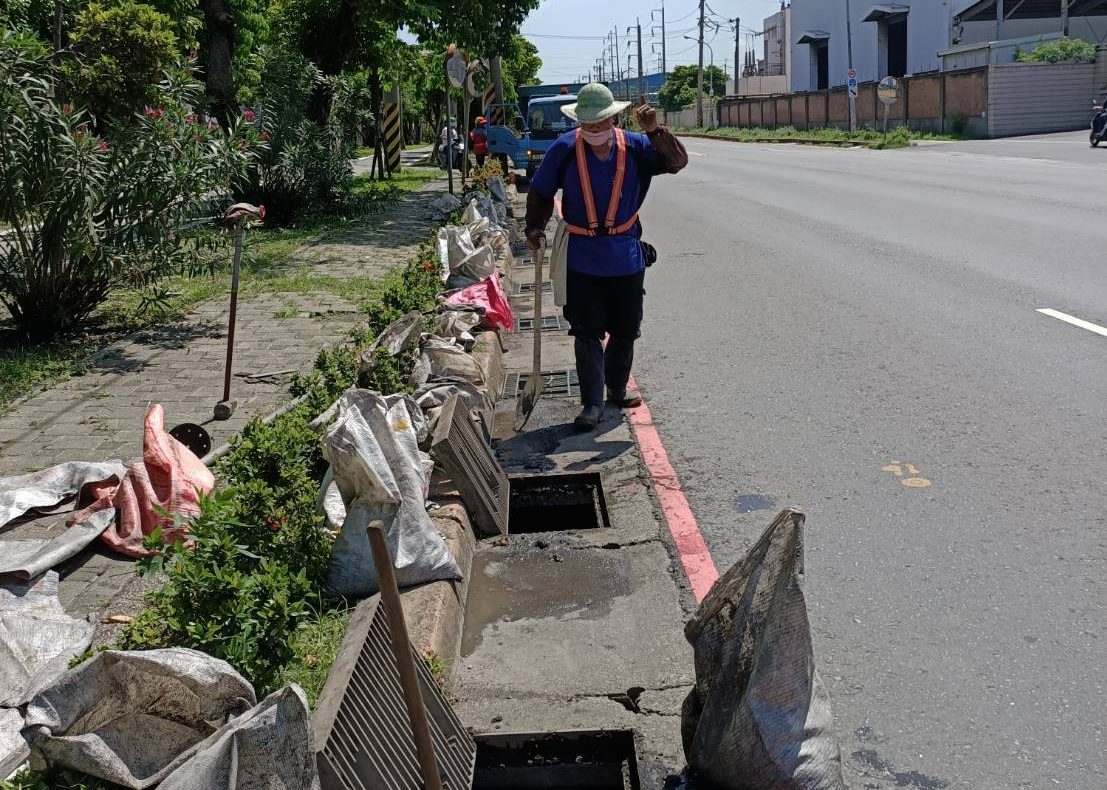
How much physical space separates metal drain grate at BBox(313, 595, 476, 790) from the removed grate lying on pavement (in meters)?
4.02

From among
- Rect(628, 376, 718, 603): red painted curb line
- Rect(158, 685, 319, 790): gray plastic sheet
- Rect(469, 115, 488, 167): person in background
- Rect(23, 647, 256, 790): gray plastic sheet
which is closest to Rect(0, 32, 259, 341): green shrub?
Rect(628, 376, 718, 603): red painted curb line

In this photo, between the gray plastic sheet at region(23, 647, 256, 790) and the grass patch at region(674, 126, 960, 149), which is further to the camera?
the grass patch at region(674, 126, 960, 149)

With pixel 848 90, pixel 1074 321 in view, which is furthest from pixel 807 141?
pixel 1074 321

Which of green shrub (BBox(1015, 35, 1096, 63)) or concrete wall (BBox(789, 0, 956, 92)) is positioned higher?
concrete wall (BBox(789, 0, 956, 92))

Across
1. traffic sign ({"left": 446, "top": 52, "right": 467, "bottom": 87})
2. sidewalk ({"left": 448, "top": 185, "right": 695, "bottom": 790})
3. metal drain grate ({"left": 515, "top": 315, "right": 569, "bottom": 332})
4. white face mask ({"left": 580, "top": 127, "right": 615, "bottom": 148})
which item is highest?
traffic sign ({"left": 446, "top": 52, "right": 467, "bottom": 87})

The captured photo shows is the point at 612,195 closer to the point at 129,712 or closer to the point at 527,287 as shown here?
the point at 129,712

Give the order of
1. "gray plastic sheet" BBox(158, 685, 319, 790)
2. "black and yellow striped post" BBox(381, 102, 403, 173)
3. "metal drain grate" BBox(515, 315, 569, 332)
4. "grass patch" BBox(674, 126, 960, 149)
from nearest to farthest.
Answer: "gray plastic sheet" BBox(158, 685, 319, 790) → "metal drain grate" BBox(515, 315, 569, 332) → "black and yellow striped post" BBox(381, 102, 403, 173) → "grass patch" BBox(674, 126, 960, 149)

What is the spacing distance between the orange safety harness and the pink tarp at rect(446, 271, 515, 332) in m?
2.38

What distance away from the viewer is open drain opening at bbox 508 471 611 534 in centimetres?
551

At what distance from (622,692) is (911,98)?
1994 inches

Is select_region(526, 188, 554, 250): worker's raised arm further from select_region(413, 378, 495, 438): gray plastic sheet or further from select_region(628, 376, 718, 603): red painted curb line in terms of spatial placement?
select_region(628, 376, 718, 603): red painted curb line

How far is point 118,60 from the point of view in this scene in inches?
383

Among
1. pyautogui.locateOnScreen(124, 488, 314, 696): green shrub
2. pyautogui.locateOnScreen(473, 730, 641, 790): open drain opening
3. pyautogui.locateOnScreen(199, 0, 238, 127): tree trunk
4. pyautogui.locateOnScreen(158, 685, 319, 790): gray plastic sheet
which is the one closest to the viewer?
pyautogui.locateOnScreen(158, 685, 319, 790): gray plastic sheet

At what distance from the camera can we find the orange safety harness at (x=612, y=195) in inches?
246
